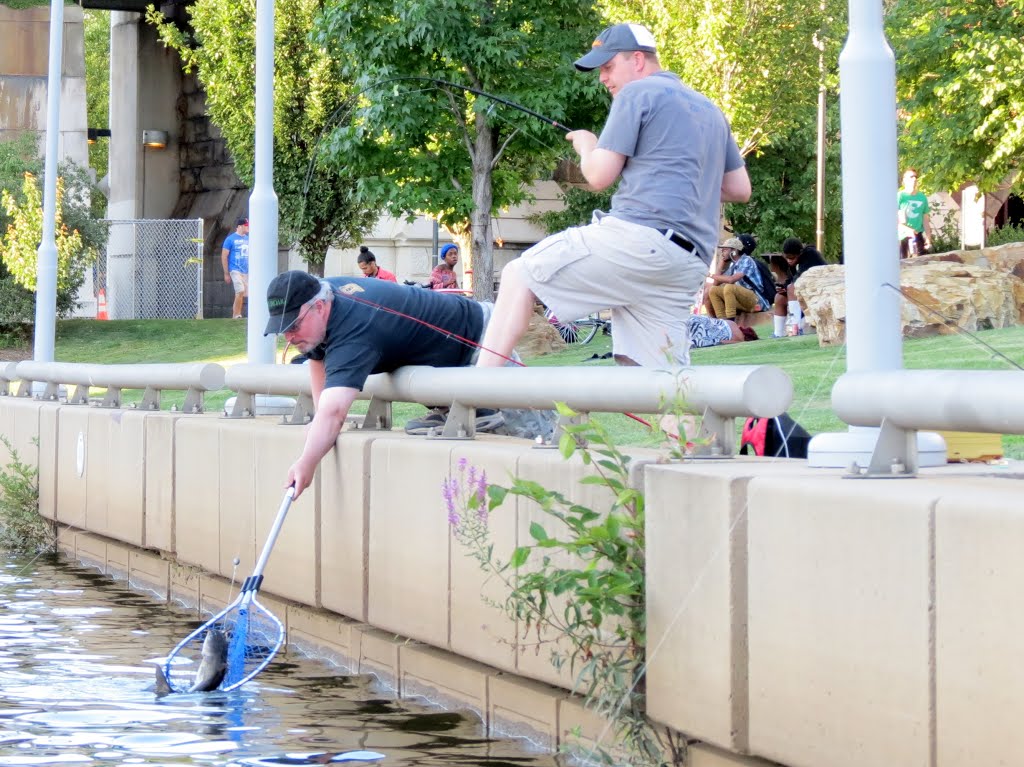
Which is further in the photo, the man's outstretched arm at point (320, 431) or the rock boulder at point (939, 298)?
the rock boulder at point (939, 298)

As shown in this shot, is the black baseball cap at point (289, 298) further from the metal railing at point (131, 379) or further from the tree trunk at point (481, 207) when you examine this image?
the tree trunk at point (481, 207)

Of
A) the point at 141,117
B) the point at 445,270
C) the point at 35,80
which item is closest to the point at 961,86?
the point at 445,270

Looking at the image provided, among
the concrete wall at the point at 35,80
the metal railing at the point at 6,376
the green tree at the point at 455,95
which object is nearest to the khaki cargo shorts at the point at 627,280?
the metal railing at the point at 6,376

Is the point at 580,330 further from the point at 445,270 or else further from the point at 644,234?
the point at 644,234

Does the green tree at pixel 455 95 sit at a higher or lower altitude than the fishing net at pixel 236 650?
higher

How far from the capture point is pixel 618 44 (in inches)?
266

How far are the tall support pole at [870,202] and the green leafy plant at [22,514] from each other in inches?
325

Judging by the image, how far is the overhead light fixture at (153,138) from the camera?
44719 millimetres

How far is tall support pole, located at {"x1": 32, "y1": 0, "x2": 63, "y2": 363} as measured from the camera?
2003 centimetres

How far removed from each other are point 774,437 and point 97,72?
2648 inches

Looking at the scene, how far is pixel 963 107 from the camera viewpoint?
2877cm

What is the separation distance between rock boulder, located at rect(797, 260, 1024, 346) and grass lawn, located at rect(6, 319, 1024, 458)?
389mm

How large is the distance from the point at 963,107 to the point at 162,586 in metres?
21.6

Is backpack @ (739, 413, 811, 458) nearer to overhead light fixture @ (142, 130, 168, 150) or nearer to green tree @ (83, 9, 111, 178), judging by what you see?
overhead light fixture @ (142, 130, 168, 150)
